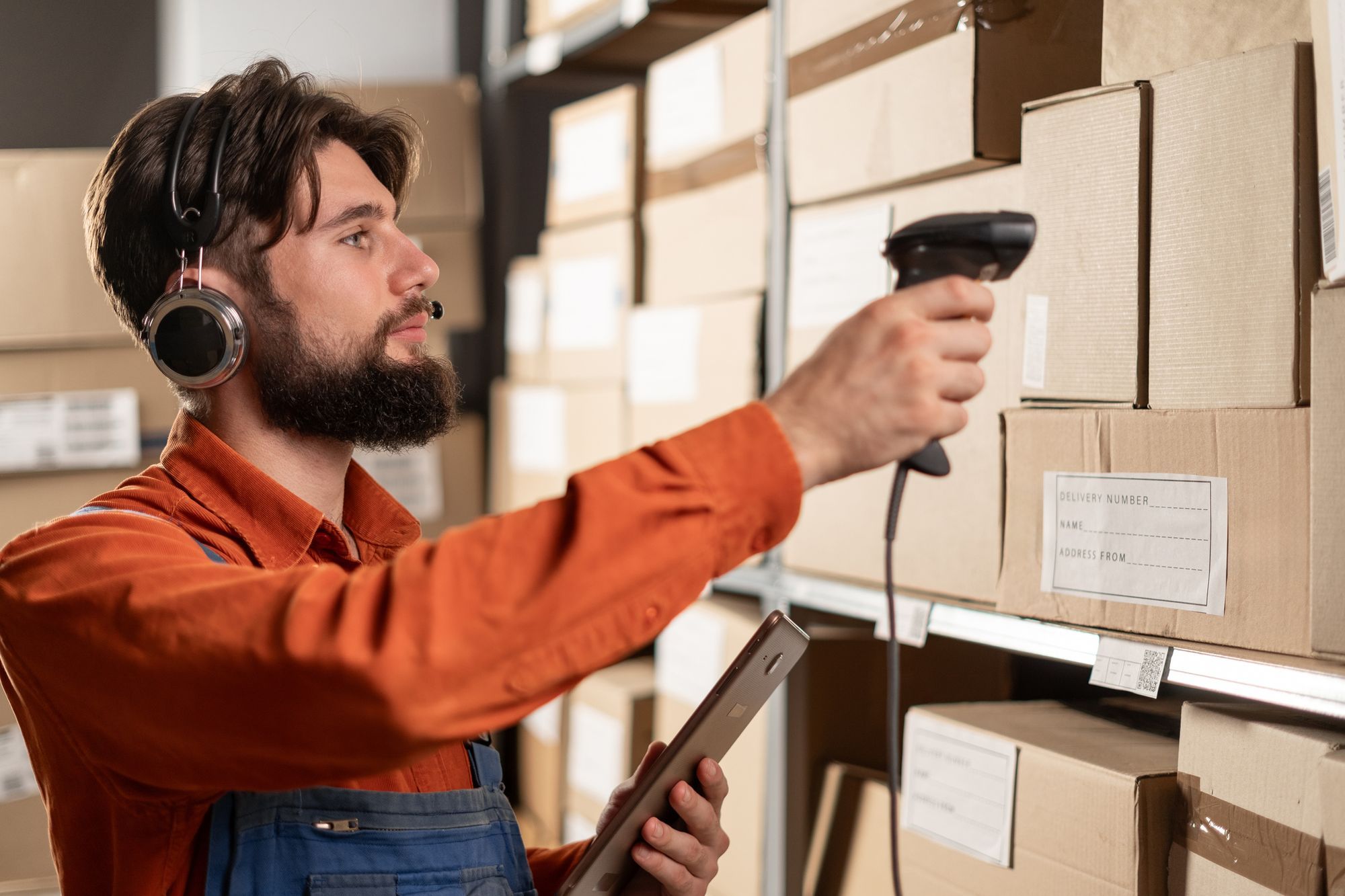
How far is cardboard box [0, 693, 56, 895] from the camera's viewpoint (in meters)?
1.91

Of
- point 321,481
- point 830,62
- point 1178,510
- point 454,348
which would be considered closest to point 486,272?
point 454,348

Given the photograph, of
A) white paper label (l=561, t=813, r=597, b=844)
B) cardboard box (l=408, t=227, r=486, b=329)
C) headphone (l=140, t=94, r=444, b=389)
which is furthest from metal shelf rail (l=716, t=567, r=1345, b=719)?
cardboard box (l=408, t=227, r=486, b=329)

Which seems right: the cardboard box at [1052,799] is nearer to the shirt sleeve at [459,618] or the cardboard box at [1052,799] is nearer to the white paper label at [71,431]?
the shirt sleeve at [459,618]

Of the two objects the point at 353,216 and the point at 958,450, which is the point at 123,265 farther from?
the point at 958,450

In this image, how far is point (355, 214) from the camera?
1.13m

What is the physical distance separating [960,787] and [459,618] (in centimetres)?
71

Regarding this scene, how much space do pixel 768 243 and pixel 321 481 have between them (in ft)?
2.44

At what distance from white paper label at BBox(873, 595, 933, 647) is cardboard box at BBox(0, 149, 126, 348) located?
1.46 meters

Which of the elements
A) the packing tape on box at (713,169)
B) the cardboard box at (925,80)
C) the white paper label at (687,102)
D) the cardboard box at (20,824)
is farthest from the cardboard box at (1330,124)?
the cardboard box at (20,824)

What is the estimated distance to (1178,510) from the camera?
3.10ft

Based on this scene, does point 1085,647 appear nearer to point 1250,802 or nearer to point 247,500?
point 1250,802

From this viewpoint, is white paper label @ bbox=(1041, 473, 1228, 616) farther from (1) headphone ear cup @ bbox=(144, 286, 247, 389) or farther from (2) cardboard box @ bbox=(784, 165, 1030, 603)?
(1) headphone ear cup @ bbox=(144, 286, 247, 389)

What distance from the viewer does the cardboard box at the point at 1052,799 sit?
97 cm

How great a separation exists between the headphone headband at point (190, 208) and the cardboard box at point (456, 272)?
4.09 ft
